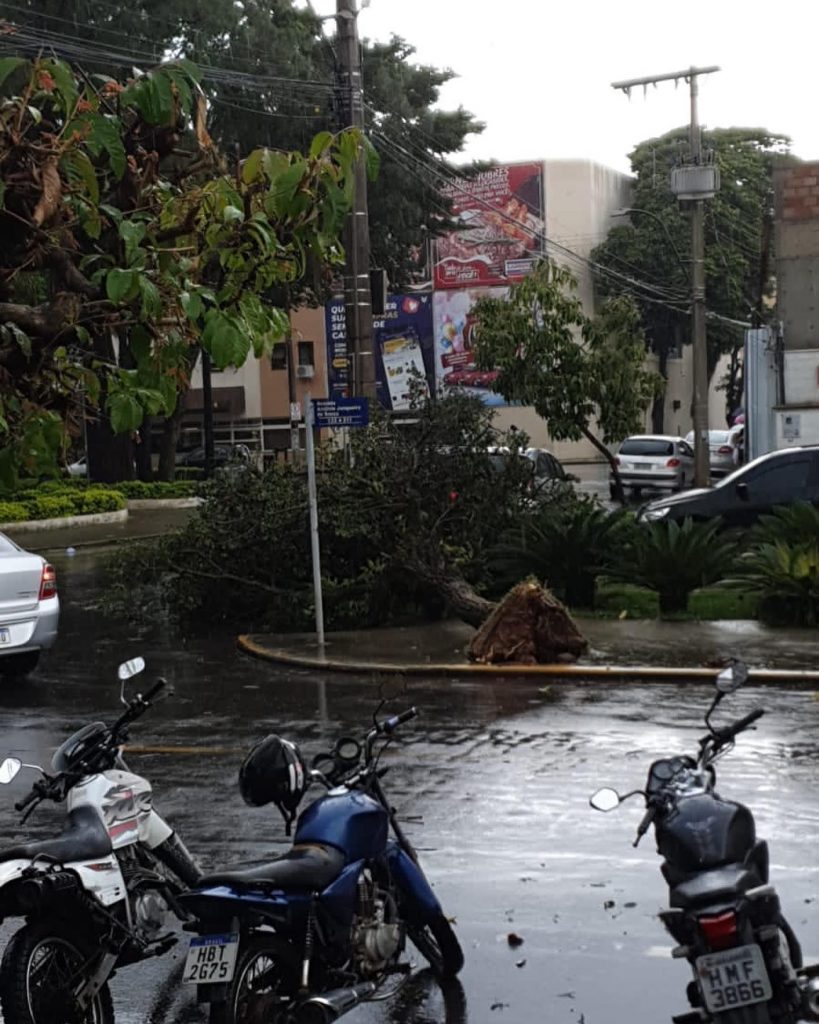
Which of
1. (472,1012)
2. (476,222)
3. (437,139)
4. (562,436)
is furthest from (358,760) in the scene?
(476,222)

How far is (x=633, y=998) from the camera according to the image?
6.21 metres

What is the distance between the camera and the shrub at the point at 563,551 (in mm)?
17953

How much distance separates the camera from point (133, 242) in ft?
19.7

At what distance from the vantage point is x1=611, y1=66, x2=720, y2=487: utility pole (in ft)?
116

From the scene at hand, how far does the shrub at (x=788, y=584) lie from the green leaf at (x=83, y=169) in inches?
431

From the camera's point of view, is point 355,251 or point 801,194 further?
point 801,194

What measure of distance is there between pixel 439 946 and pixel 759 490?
14.8 meters

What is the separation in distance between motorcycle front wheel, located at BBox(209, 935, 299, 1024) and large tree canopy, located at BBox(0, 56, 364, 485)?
6.34 feet

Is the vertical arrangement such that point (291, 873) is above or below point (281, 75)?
below

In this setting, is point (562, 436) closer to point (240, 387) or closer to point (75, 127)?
point (75, 127)

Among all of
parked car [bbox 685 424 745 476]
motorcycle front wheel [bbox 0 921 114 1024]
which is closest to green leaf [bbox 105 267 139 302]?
motorcycle front wheel [bbox 0 921 114 1024]

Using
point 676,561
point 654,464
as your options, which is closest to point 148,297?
point 676,561

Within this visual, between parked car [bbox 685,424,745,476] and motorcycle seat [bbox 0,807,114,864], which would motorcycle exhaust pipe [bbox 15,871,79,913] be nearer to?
motorcycle seat [bbox 0,807,114,864]

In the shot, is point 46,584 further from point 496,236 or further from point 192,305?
point 496,236
